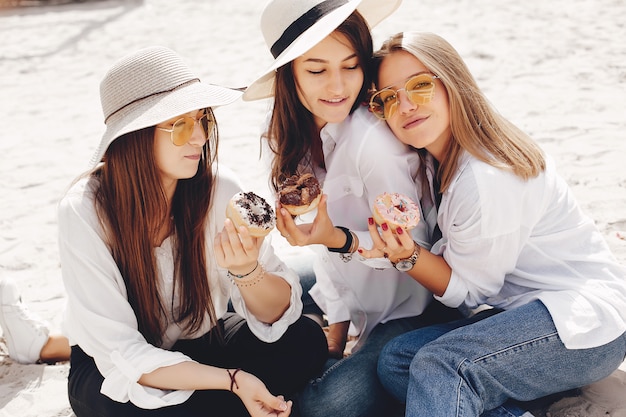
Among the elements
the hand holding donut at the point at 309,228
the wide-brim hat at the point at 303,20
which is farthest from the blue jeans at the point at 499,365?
the wide-brim hat at the point at 303,20

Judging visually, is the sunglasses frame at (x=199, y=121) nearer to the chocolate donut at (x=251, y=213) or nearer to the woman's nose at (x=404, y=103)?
the chocolate donut at (x=251, y=213)

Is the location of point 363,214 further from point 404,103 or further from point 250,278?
point 250,278

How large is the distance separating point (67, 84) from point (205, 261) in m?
6.52

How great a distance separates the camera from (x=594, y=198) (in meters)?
4.44

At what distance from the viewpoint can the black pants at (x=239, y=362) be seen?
2754mm

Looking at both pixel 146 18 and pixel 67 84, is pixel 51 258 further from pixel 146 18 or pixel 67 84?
pixel 146 18

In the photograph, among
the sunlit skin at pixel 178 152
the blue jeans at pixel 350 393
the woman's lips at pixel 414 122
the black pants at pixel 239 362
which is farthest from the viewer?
the blue jeans at pixel 350 393

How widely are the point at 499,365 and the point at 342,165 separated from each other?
1.24 meters

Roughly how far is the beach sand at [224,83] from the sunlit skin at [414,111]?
1719 millimetres

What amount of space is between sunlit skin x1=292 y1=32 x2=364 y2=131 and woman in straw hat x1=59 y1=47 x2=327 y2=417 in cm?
44

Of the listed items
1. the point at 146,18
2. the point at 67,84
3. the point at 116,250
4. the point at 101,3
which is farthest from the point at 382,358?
the point at 101,3

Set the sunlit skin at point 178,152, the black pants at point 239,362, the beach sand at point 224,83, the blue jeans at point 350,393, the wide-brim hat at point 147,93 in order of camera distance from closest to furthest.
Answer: the wide-brim hat at point 147,93 < the sunlit skin at point 178,152 < the black pants at point 239,362 < the blue jeans at point 350,393 < the beach sand at point 224,83

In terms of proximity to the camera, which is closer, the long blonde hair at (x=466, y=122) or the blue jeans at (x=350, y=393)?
the long blonde hair at (x=466, y=122)

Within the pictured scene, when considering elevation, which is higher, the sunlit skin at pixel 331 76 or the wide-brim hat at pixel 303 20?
the wide-brim hat at pixel 303 20
